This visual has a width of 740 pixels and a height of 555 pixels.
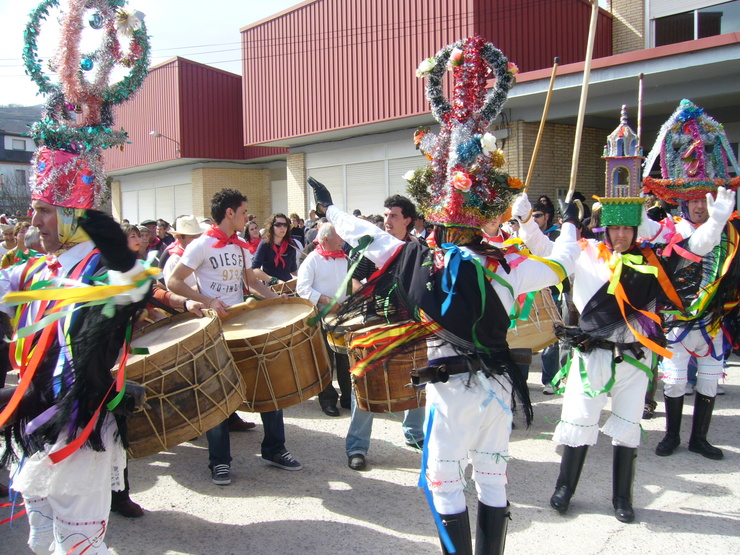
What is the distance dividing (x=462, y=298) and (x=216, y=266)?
2.44 m

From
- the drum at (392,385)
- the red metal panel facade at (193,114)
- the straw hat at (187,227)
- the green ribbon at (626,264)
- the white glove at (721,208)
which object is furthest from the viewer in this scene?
the red metal panel facade at (193,114)

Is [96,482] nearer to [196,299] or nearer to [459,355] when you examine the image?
[459,355]

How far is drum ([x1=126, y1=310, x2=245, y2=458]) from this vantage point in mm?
3443

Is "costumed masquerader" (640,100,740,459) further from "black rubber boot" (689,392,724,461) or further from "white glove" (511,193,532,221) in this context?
"white glove" (511,193,532,221)

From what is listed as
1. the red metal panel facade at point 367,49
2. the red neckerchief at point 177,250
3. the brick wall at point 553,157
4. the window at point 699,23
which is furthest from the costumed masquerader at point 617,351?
the window at point 699,23

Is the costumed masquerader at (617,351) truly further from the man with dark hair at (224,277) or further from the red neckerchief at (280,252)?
the red neckerchief at (280,252)

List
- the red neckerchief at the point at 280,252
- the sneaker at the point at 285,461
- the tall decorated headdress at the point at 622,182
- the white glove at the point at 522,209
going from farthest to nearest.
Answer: the red neckerchief at the point at 280,252 < the sneaker at the point at 285,461 < the tall decorated headdress at the point at 622,182 < the white glove at the point at 522,209

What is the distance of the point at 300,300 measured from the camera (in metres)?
4.65

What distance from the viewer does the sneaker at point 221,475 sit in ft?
14.3

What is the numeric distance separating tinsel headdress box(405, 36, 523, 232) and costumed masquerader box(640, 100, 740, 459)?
202 centimetres

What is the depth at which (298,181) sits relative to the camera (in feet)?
60.1

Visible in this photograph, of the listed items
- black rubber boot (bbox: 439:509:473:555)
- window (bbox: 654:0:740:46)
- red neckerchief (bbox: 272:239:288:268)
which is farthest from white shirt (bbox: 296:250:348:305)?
window (bbox: 654:0:740:46)

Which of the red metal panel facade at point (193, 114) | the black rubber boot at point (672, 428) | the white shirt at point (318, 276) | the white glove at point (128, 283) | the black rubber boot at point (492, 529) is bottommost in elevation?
the black rubber boot at point (672, 428)

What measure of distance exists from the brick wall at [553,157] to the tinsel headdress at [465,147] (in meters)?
9.56
